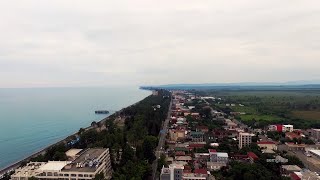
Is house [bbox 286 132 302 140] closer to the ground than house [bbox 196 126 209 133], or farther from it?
closer to the ground

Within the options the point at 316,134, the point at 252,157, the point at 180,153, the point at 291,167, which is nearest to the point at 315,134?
the point at 316,134

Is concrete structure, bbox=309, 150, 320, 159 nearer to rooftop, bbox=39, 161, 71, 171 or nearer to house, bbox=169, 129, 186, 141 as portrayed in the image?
house, bbox=169, 129, 186, 141

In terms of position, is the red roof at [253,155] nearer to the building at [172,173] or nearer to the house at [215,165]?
the house at [215,165]

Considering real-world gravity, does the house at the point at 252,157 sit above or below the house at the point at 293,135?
above

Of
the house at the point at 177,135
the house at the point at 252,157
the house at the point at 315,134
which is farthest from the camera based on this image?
the house at the point at 315,134

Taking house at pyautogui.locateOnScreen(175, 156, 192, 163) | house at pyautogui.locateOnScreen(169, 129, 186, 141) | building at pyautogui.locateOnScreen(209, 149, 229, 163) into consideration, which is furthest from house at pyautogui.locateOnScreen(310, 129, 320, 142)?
house at pyautogui.locateOnScreen(175, 156, 192, 163)

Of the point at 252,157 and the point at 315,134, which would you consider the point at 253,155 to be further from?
the point at 315,134

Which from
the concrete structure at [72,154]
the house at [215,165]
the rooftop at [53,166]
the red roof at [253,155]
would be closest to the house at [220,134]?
the red roof at [253,155]
